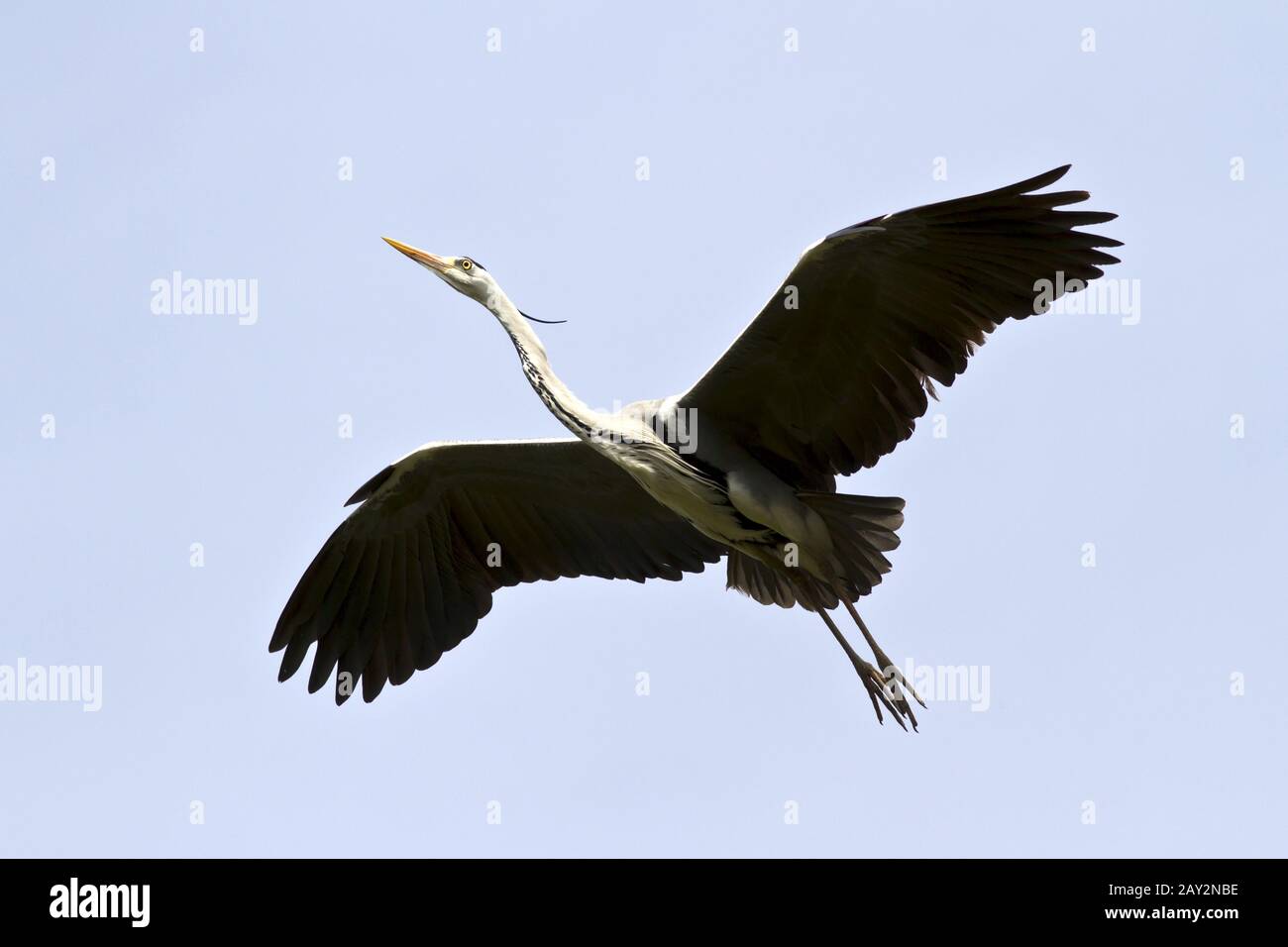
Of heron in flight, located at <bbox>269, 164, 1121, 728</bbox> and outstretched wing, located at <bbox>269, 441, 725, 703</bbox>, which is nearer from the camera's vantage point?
heron in flight, located at <bbox>269, 164, 1121, 728</bbox>

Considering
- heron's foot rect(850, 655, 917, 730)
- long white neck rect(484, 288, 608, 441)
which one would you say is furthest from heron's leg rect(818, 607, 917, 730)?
long white neck rect(484, 288, 608, 441)

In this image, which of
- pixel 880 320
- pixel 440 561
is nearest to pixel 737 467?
pixel 880 320

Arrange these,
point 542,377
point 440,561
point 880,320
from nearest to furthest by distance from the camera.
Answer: point 880,320 → point 542,377 → point 440,561

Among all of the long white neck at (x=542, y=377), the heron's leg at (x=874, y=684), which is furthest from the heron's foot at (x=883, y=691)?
the long white neck at (x=542, y=377)

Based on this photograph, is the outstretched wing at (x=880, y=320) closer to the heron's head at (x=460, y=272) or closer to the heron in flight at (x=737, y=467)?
the heron in flight at (x=737, y=467)

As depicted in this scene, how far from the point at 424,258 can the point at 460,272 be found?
31cm

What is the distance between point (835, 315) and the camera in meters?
10.6

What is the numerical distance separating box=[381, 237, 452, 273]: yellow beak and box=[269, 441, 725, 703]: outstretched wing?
1.44 meters

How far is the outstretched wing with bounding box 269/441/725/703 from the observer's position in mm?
12375

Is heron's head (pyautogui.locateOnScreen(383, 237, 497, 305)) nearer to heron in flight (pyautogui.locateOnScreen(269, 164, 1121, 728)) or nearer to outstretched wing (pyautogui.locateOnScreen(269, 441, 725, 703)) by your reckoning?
heron in flight (pyautogui.locateOnScreen(269, 164, 1121, 728))

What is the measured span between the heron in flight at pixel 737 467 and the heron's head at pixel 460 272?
0.06 feet

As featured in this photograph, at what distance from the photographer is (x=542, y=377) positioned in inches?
436

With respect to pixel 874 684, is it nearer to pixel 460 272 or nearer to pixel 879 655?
pixel 879 655
